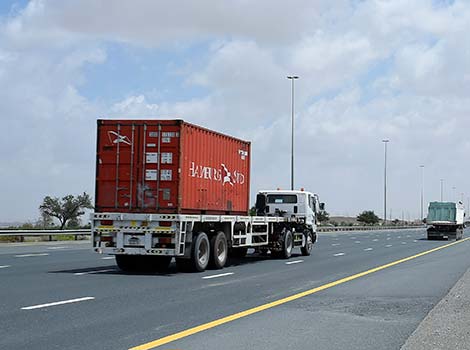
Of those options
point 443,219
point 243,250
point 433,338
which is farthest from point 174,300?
point 443,219

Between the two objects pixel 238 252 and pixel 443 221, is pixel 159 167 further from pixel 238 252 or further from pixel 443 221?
pixel 443 221

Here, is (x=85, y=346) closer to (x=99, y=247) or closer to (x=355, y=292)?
(x=355, y=292)

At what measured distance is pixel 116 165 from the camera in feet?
65.1

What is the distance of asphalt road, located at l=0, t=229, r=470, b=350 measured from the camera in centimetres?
950

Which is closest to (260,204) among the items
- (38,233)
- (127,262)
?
(127,262)

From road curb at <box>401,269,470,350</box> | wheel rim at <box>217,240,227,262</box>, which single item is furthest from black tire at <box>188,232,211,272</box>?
road curb at <box>401,269,470,350</box>

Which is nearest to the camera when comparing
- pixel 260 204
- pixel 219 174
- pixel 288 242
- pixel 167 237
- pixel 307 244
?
pixel 167 237

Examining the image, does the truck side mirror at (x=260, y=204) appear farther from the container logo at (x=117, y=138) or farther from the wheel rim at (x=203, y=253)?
the container logo at (x=117, y=138)

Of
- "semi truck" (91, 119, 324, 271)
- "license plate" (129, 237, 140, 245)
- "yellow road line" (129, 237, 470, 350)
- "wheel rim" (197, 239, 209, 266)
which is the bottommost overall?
"yellow road line" (129, 237, 470, 350)

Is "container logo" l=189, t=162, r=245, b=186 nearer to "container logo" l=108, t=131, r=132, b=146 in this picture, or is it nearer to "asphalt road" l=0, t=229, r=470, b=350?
"container logo" l=108, t=131, r=132, b=146

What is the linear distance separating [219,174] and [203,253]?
2808 millimetres

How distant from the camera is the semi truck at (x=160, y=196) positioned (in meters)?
18.9

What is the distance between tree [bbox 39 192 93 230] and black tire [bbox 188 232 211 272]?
5002 cm

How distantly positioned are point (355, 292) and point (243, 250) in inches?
456
